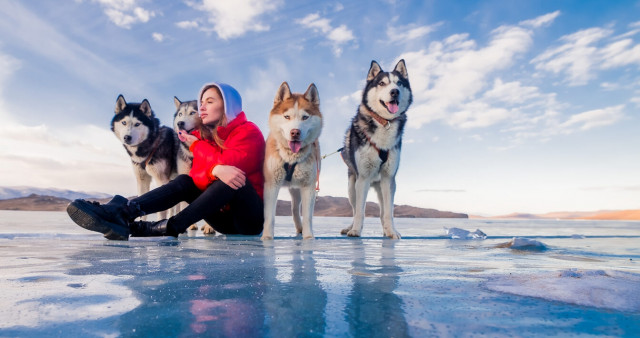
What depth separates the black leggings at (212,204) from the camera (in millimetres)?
3229

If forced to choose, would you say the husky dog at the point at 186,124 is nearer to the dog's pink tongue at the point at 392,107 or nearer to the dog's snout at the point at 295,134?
the dog's snout at the point at 295,134

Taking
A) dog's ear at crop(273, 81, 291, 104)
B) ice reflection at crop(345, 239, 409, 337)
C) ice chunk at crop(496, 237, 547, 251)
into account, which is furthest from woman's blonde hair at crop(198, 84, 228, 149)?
ice chunk at crop(496, 237, 547, 251)

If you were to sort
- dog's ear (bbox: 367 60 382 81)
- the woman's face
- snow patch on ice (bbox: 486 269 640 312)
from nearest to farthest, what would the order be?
snow patch on ice (bbox: 486 269 640 312)
the woman's face
dog's ear (bbox: 367 60 382 81)

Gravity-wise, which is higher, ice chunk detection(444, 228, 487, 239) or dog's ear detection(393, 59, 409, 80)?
dog's ear detection(393, 59, 409, 80)

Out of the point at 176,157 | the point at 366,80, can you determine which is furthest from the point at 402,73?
the point at 176,157

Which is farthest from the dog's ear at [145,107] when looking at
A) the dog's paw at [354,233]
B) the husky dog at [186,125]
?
the dog's paw at [354,233]

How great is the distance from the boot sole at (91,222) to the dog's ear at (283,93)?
1851mm

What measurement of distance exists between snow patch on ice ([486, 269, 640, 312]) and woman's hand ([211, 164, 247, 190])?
2.33 m

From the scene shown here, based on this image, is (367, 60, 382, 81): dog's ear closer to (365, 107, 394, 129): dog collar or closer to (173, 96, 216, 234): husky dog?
(365, 107, 394, 129): dog collar

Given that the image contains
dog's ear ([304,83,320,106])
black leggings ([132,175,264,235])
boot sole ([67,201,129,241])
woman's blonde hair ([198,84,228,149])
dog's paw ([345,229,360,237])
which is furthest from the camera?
dog's paw ([345,229,360,237])

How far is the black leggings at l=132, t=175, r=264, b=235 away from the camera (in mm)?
3229

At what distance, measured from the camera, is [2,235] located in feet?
11.2

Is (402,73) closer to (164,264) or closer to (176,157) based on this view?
(176,157)

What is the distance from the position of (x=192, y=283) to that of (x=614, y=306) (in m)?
1.21
